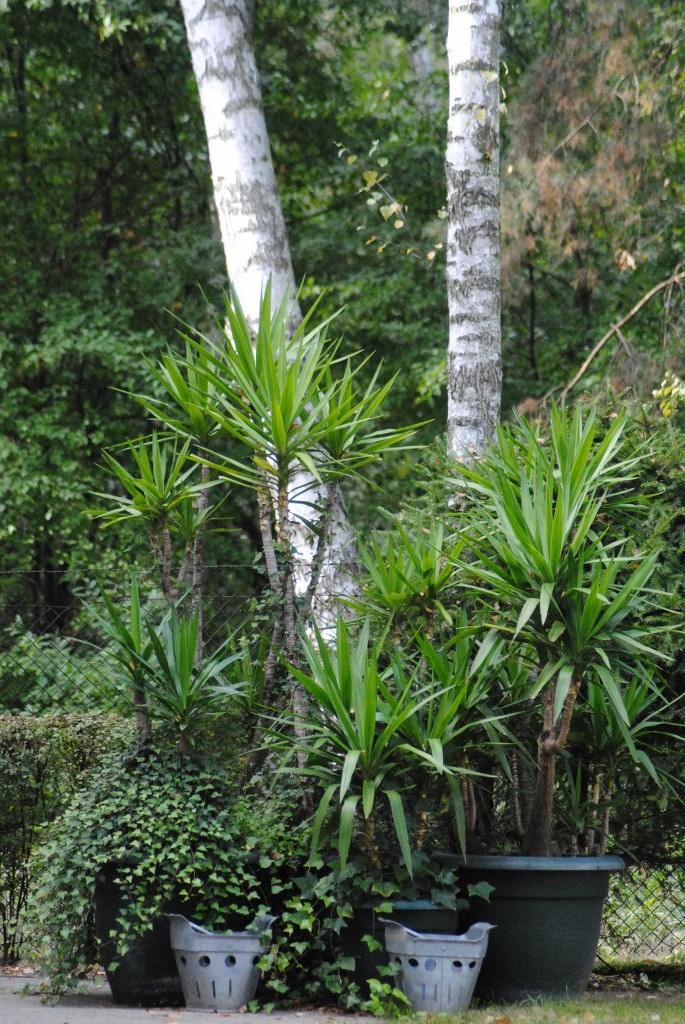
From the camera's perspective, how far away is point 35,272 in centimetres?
1222

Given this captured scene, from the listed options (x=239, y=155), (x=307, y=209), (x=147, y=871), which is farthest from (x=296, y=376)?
(x=307, y=209)

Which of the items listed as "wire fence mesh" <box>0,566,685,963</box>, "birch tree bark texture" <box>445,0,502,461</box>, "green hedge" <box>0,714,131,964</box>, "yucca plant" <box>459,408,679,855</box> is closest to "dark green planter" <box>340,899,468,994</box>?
"yucca plant" <box>459,408,679,855</box>

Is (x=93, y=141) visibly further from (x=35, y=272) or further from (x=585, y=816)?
(x=585, y=816)

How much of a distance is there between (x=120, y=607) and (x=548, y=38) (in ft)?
28.4

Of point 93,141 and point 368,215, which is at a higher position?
point 93,141

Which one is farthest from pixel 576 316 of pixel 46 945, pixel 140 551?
pixel 46 945

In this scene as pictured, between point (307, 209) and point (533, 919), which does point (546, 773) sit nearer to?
point (533, 919)

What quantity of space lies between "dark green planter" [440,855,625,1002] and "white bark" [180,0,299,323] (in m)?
3.87

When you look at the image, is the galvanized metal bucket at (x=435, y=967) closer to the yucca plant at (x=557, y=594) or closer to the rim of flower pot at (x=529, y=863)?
the rim of flower pot at (x=529, y=863)

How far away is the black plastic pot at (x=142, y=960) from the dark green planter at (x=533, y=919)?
1.10m

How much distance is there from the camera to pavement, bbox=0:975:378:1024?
368 cm

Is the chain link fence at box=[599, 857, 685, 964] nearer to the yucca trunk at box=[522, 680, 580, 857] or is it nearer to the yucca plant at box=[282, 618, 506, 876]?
the yucca trunk at box=[522, 680, 580, 857]

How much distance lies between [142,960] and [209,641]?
1594 mm

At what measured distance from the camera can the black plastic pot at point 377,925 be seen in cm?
393
